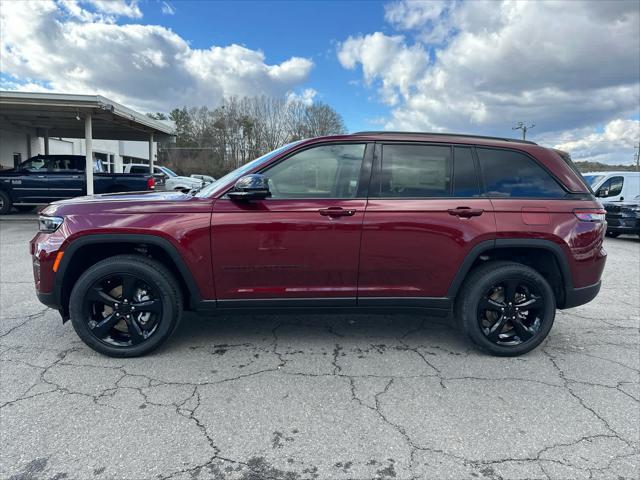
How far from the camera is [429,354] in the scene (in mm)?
3465

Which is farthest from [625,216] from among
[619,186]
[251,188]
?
[251,188]

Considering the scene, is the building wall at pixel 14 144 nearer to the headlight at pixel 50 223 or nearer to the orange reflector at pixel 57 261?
the headlight at pixel 50 223

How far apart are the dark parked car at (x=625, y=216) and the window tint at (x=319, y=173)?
1108 cm

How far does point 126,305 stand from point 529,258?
3459mm

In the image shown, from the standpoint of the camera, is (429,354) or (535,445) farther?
(429,354)

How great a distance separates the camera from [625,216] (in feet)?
36.1

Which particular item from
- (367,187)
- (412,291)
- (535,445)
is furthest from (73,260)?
(535,445)

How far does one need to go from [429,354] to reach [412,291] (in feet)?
1.97

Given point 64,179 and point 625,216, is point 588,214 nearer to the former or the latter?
point 625,216

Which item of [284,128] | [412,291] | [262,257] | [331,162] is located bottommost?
[412,291]

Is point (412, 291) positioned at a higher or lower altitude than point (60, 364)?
higher

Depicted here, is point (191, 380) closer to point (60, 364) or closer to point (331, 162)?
point (60, 364)

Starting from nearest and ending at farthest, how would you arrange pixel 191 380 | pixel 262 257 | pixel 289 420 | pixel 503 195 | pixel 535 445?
pixel 535 445 < pixel 289 420 < pixel 191 380 < pixel 262 257 < pixel 503 195

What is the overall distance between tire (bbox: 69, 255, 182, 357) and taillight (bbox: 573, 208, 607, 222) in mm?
3367
